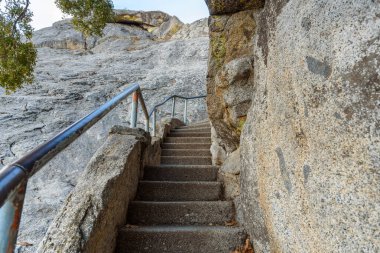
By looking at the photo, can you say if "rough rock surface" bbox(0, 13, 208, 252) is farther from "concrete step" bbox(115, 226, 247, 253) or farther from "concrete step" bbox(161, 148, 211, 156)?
"concrete step" bbox(115, 226, 247, 253)

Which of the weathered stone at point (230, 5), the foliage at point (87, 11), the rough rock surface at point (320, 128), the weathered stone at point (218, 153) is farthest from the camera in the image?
the foliage at point (87, 11)

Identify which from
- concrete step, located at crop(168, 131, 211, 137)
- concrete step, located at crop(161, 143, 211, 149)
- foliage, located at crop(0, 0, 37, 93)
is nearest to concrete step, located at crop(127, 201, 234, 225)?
concrete step, located at crop(161, 143, 211, 149)

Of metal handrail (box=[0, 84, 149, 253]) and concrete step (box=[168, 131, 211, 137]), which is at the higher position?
metal handrail (box=[0, 84, 149, 253])

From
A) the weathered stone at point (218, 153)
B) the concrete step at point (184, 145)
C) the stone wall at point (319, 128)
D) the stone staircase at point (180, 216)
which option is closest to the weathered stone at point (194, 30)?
the concrete step at point (184, 145)

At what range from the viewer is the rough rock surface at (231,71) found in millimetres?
3104

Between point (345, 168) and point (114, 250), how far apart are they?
6.09 feet

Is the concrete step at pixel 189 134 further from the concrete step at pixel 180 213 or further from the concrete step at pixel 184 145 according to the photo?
the concrete step at pixel 180 213

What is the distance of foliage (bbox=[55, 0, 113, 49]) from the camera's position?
29.7ft

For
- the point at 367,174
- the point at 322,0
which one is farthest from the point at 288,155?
the point at 322,0

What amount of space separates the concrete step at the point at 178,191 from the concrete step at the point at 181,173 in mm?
390

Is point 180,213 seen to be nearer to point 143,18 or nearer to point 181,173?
point 181,173

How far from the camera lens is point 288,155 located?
1676 millimetres

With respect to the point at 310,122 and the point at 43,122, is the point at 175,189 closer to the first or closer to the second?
the point at 310,122

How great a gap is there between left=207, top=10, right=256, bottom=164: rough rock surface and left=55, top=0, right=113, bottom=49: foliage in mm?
7123
